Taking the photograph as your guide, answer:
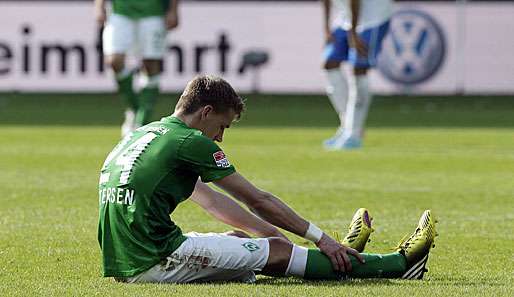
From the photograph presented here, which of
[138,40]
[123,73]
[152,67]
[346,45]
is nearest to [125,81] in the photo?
[123,73]

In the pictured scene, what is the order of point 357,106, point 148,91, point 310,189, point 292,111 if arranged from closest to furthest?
point 310,189 < point 357,106 < point 148,91 < point 292,111

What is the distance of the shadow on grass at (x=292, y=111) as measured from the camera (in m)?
20.0

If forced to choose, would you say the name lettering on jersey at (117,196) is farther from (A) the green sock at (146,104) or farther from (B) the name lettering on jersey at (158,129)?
(A) the green sock at (146,104)

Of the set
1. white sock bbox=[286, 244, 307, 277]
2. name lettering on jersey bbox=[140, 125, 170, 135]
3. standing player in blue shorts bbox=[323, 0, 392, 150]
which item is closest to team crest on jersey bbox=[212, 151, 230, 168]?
name lettering on jersey bbox=[140, 125, 170, 135]

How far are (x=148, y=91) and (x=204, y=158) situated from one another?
949 centimetres

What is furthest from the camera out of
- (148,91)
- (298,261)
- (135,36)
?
(135,36)

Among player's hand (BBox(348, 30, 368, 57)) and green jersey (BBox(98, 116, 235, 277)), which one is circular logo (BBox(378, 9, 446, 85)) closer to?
player's hand (BBox(348, 30, 368, 57))

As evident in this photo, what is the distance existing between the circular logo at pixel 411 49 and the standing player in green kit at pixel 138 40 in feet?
26.9

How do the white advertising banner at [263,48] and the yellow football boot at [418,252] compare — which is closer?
the yellow football boot at [418,252]

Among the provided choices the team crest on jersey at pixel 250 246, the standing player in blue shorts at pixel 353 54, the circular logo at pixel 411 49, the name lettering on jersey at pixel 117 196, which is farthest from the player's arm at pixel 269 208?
the circular logo at pixel 411 49

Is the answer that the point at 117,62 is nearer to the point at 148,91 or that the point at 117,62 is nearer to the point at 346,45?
the point at 148,91

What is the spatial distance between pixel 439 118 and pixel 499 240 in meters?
13.3

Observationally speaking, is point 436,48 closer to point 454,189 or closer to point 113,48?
point 113,48

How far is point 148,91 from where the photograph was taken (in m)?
15.6
